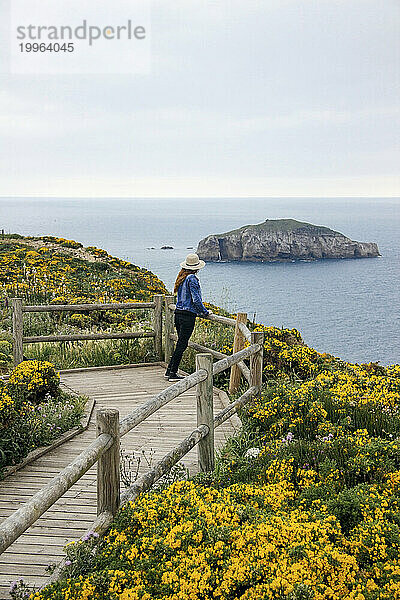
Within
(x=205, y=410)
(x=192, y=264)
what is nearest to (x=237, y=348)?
(x=192, y=264)

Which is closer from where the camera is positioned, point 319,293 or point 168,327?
point 168,327

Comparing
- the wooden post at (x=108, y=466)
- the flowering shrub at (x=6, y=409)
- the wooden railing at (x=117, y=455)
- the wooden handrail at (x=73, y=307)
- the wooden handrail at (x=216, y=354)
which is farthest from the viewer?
the wooden handrail at (x=73, y=307)

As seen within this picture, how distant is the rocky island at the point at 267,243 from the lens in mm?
55656

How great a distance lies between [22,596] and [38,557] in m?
0.73

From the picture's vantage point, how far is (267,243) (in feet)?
185

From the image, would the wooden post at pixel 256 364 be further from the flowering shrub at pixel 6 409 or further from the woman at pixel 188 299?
the flowering shrub at pixel 6 409

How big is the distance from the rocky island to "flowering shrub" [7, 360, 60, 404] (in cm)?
4650

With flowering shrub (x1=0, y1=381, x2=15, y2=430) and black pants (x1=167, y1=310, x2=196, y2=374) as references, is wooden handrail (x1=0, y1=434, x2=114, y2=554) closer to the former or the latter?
flowering shrub (x1=0, y1=381, x2=15, y2=430)

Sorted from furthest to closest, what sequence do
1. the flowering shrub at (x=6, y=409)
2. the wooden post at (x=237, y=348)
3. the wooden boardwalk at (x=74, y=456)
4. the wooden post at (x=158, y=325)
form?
the wooden post at (x=158, y=325)
the wooden post at (x=237, y=348)
the flowering shrub at (x=6, y=409)
the wooden boardwalk at (x=74, y=456)

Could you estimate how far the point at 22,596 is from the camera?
375 centimetres

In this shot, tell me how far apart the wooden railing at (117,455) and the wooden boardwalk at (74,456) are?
1.71 feet

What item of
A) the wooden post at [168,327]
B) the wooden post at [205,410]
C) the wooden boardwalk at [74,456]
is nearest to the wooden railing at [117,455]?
the wooden post at [205,410]

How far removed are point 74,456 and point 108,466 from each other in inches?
93.3

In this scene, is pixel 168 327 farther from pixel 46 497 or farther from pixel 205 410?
pixel 46 497
